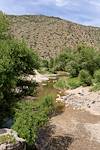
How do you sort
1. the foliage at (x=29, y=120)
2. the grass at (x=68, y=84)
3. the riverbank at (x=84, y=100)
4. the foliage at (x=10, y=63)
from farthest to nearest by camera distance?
the grass at (x=68, y=84)
the riverbank at (x=84, y=100)
the foliage at (x=10, y=63)
the foliage at (x=29, y=120)

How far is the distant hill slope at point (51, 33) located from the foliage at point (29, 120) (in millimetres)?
118969

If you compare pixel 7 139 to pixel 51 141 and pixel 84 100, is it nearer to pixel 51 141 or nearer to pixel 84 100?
pixel 51 141

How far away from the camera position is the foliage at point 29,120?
29.0 meters

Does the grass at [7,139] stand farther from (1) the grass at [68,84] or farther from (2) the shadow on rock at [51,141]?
(1) the grass at [68,84]

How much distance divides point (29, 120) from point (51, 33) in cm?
13326

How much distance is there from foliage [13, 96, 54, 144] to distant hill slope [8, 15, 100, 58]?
119m

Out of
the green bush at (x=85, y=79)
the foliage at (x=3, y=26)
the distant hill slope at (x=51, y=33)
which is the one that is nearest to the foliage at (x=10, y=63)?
the foliage at (x=3, y=26)

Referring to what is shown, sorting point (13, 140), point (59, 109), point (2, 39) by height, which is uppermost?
point (2, 39)

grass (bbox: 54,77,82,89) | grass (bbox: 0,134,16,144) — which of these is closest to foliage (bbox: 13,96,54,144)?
grass (bbox: 0,134,16,144)

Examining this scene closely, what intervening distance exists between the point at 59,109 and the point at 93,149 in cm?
1873

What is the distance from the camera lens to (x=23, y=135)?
94.5 feet

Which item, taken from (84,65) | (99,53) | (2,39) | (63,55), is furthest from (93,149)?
(63,55)

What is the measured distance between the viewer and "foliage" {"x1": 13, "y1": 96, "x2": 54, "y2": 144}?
2899cm

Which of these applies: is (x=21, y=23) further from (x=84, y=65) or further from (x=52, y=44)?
(x=84, y=65)
